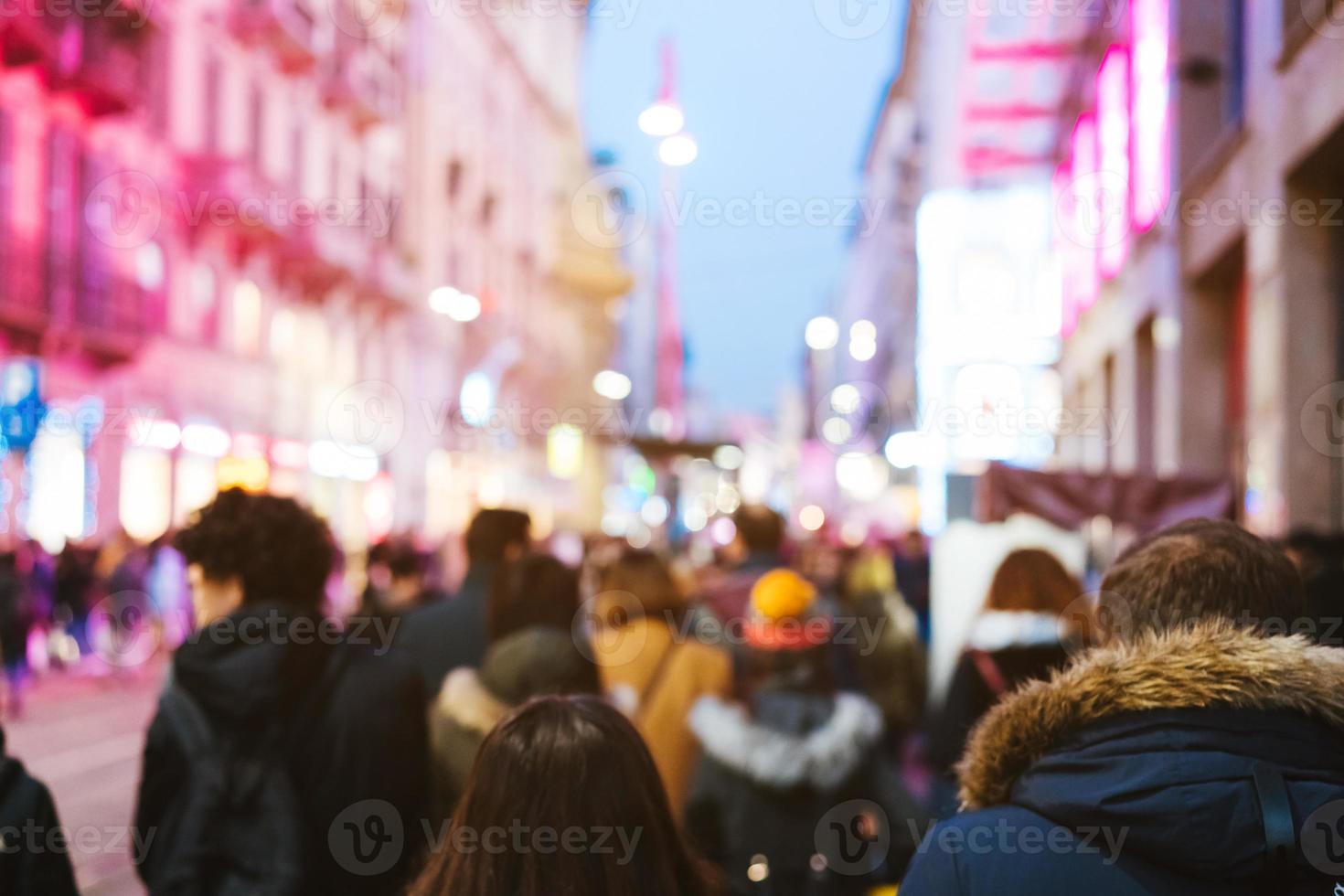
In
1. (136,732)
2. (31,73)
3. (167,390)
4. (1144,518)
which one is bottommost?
(136,732)

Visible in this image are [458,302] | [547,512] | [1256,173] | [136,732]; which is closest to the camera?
[1256,173]

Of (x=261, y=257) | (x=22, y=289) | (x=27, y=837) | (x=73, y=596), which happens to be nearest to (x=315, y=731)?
(x=27, y=837)

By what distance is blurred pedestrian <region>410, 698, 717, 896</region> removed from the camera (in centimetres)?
225

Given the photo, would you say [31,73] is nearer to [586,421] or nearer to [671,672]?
[671,672]

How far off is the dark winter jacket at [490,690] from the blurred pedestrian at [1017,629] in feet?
4.68

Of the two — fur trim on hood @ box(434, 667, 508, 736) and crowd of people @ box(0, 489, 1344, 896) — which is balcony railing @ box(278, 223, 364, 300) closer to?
crowd of people @ box(0, 489, 1344, 896)

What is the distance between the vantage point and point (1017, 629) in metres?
4.86

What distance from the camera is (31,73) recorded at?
22234 mm

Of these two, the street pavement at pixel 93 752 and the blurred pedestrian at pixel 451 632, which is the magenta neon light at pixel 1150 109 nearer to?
the blurred pedestrian at pixel 451 632

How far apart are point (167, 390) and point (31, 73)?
646 cm

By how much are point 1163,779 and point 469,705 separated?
9.40 feet

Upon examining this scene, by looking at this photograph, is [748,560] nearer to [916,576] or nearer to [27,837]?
[27,837]

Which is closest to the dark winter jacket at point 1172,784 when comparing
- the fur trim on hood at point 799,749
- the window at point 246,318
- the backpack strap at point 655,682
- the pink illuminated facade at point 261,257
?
the fur trim on hood at point 799,749

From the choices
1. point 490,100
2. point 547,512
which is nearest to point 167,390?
point 490,100
